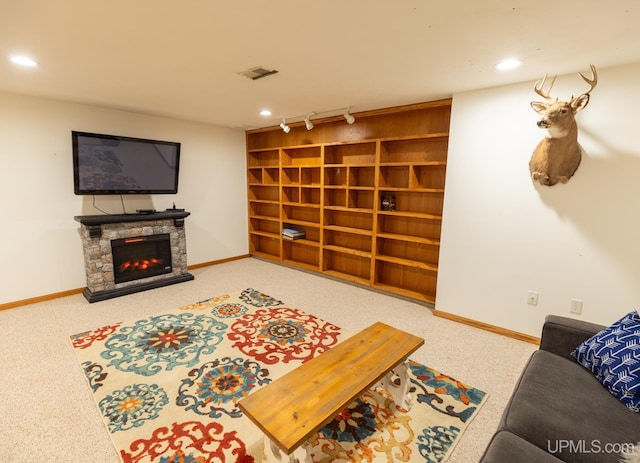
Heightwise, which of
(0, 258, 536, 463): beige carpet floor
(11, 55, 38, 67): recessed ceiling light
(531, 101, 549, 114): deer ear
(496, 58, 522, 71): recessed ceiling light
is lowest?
(0, 258, 536, 463): beige carpet floor

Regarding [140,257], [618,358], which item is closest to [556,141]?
[618,358]

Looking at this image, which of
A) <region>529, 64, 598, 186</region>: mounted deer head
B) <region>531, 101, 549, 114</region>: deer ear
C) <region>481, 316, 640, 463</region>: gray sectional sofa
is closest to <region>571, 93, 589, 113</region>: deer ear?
<region>529, 64, 598, 186</region>: mounted deer head

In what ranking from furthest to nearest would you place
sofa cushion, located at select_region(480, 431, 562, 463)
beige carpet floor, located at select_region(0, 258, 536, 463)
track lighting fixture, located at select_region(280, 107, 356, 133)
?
track lighting fixture, located at select_region(280, 107, 356, 133) → beige carpet floor, located at select_region(0, 258, 536, 463) → sofa cushion, located at select_region(480, 431, 562, 463)

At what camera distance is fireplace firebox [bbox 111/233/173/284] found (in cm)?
388

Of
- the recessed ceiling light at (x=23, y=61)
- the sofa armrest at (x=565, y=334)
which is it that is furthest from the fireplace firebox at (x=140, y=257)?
the sofa armrest at (x=565, y=334)

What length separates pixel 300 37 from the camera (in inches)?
74.0

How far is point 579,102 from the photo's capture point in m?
2.23

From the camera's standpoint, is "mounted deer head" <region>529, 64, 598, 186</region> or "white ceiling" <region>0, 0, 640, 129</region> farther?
"mounted deer head" <region>529, 64, 598, 186</region>

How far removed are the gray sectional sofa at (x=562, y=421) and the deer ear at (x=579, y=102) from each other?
179cm

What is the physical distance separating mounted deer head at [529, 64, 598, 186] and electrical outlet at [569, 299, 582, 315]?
3.29 feet

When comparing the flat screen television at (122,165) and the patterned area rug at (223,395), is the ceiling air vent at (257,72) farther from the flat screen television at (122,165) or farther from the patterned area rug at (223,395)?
the patterned area rug at (223,395)

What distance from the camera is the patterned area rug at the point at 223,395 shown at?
1.66 meters

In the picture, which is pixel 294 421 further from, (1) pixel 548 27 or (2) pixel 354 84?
(2) pixel 354 84

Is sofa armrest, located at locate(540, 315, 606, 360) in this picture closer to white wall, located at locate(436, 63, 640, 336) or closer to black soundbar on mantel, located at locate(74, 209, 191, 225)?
white wall, located at locate(436, 63, 640, 336)
